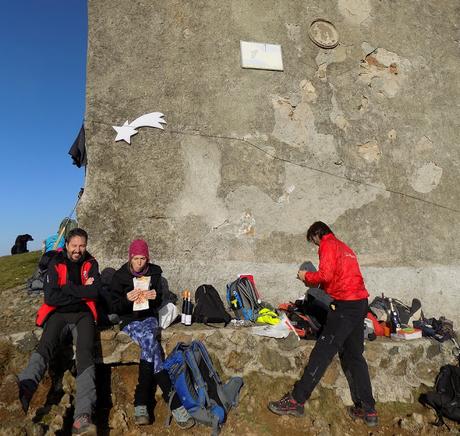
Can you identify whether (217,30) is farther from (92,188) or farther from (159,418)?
(159,418)

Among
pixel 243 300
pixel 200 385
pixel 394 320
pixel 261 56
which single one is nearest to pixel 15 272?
pixel 243 300

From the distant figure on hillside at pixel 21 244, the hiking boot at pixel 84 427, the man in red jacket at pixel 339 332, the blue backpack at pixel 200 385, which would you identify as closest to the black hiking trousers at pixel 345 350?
the man in red jacket at pixel 339 332

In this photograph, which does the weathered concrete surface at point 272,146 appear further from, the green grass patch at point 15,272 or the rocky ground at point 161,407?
the green grass patch at point 15,272

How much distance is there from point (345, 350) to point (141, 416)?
214cm

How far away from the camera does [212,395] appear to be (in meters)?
3.51

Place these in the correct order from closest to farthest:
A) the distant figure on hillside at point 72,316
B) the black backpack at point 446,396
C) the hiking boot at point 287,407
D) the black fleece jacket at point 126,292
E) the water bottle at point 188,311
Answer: the distant figure on hillside at point 72,316
the hiking boot at point 287,407
the black fleece jacket at point 126,292
the black backpack at point 446,396
the water bottle at point 188,311

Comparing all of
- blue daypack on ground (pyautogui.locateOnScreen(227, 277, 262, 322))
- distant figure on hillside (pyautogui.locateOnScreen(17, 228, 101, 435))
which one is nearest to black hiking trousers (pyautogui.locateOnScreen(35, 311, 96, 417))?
distant figure on hillside (pyautogui.locateOnScreen(17, 228, 101, 435))

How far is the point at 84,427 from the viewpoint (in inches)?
111

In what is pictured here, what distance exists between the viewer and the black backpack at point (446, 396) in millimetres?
3863

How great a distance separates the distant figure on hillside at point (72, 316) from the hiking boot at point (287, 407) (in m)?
1.72

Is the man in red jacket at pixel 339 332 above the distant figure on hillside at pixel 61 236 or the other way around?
the other way around

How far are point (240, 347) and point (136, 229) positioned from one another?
2058 mm

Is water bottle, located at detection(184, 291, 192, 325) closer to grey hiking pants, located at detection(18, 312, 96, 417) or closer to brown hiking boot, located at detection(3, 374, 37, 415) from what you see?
grey hiking pants, located at detection(18, 312, 96, 417)

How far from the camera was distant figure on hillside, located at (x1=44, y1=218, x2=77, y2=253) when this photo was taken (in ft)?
16.4
